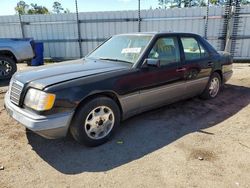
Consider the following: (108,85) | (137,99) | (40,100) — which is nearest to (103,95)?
(108,85)

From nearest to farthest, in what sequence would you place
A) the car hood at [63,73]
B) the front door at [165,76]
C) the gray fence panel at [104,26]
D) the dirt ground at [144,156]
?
the dirt ground at [144,156] < the car hood at [63,73] < the front door at [165,76] < the gray fence panel at [104,26]

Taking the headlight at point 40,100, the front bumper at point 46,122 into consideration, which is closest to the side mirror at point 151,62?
the front bumper at point 46,122

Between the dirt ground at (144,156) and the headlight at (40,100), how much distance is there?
0.73 meters

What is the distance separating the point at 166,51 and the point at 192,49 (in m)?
0.91

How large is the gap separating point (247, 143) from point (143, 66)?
196cm

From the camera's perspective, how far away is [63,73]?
11.1 ft

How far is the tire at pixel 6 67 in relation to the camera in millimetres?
7583

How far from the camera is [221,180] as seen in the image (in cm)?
268

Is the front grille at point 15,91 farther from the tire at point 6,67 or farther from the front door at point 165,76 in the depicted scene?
the tire at point 6,67

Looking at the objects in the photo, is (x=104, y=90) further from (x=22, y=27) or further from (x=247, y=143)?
(x=22, y=27)

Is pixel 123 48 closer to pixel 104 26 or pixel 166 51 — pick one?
pixel 166 51

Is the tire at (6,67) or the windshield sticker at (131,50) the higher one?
the windshield sticker at (131,50)

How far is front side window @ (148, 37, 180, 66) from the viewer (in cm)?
402

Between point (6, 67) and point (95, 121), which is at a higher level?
point (6, 67)
